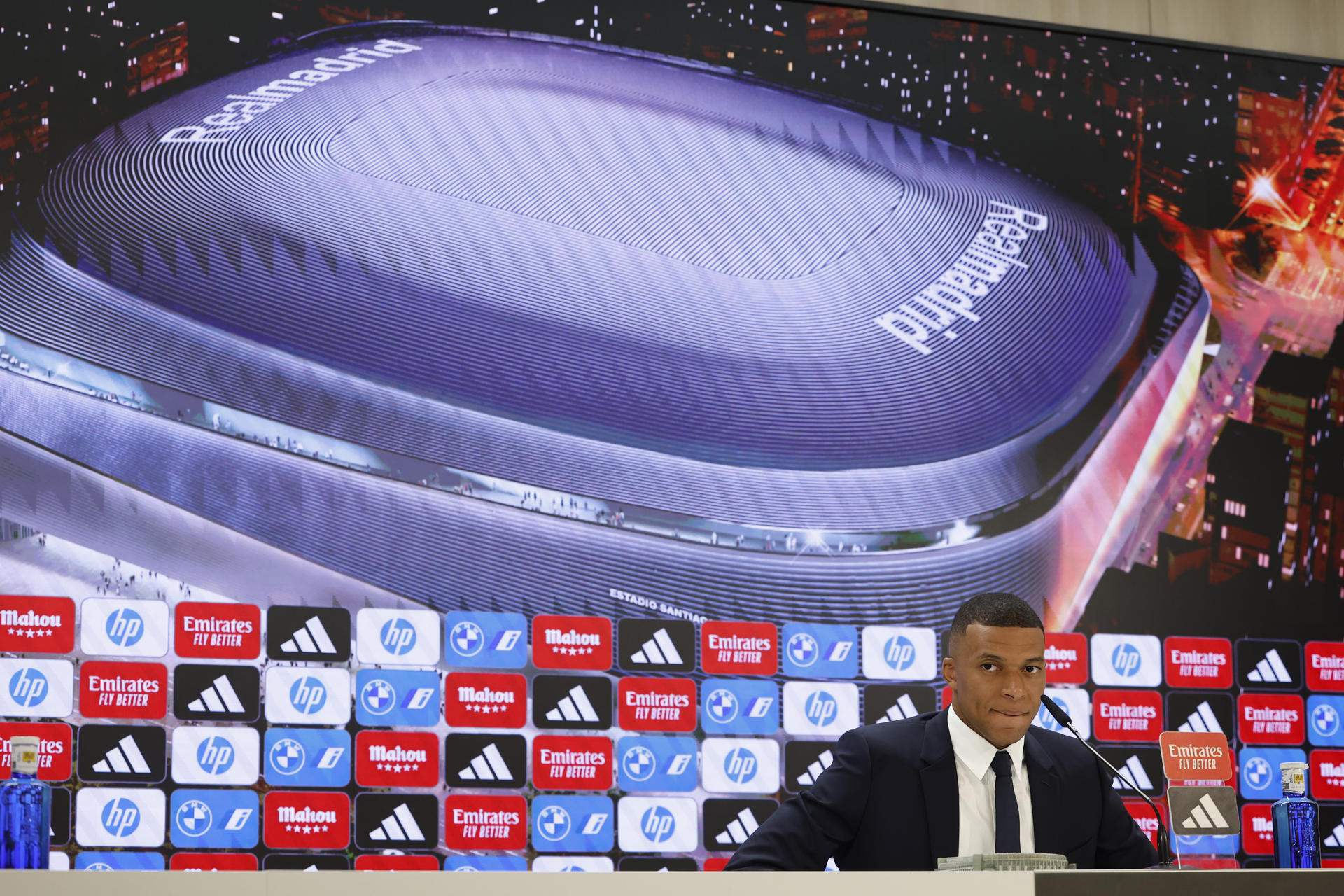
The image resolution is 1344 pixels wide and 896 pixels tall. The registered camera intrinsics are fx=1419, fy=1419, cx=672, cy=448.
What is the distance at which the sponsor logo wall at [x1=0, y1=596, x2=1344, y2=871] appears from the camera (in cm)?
316

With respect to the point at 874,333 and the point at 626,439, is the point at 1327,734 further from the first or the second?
the point at 626,439

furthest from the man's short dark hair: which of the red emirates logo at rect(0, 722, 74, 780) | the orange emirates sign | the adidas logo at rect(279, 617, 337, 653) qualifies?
the red emirates logo at rect(0, 722, 74, 780)

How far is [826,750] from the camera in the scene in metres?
3.56

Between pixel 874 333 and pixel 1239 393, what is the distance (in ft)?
3.59

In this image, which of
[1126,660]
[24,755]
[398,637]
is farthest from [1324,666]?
[24,755]

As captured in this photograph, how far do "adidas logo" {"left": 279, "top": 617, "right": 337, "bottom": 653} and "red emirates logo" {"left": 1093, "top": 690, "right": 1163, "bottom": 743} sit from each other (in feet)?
6.50

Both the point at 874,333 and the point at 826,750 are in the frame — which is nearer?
the point at 826,750

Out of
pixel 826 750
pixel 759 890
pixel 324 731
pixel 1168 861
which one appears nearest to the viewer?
pixel 759 890

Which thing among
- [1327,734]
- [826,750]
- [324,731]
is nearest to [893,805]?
[826,750]

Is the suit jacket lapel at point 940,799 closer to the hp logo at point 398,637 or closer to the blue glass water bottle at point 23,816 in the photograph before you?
the blue glass water bottle at point 23,816

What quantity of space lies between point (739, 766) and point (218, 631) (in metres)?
1.29

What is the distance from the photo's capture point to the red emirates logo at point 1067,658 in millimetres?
3756

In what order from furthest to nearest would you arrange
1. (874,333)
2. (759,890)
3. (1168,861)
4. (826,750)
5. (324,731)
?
1. (874,333)
2. (826,750)
3. (324,731)
4. (1168,861)
5. (759,890)

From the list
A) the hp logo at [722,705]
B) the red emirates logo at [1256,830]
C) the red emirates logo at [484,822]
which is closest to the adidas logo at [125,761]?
the red emirates logo at [484,822]
